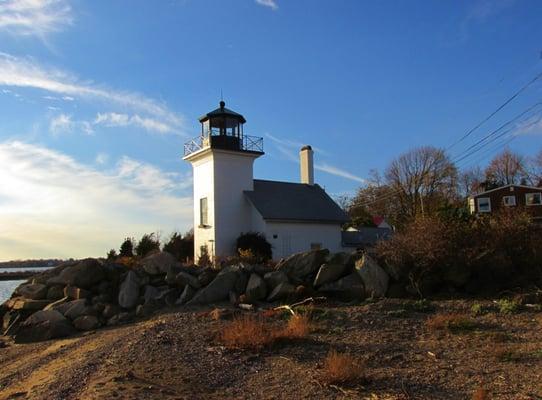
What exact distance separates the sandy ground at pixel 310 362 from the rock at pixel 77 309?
273cm

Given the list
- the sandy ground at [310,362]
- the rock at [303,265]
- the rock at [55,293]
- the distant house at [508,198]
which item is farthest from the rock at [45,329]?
the distant house at [508,198]

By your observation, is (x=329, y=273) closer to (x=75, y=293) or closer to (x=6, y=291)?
(x=75, y=293)

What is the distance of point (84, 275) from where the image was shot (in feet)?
56.5

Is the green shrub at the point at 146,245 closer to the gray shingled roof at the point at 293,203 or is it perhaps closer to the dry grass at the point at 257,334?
the gray shingled roof at the point at 293,203

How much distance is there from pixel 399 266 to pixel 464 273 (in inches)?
60.3

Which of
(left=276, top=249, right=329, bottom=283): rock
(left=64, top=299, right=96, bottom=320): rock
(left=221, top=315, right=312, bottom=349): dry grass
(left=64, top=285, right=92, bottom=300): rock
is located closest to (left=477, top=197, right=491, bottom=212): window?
(left=276, top=249, right=329, bottom=283): rock

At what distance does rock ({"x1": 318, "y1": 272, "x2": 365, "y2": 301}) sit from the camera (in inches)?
534

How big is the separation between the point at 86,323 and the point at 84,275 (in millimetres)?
2957

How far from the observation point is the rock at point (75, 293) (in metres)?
16.4

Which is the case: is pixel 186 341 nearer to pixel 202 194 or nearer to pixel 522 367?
pixel 522 367

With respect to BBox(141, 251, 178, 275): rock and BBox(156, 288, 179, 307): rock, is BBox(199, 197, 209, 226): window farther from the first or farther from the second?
BBox(156, 288, 179, 307): rock

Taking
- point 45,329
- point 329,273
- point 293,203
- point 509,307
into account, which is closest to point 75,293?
point 45,329

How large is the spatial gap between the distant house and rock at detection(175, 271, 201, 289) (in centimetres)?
4061

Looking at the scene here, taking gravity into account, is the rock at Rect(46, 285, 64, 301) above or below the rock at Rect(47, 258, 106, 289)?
below
